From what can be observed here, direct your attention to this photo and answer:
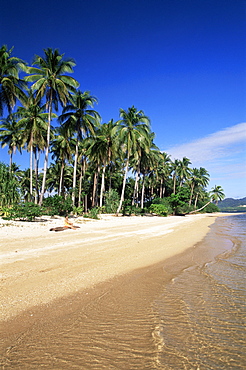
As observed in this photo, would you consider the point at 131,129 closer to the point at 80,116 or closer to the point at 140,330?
the point at 80,116

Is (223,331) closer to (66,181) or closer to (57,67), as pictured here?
(57,67)

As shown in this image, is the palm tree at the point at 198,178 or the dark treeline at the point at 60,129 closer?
the dark treeline at the point at 60,129

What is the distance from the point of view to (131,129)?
26453mm

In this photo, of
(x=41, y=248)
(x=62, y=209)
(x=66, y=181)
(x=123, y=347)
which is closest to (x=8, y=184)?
(x=62, y=209)

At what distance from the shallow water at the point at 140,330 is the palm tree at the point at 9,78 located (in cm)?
1970

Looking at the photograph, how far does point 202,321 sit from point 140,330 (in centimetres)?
87

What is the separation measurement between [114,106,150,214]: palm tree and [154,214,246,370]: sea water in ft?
69.8

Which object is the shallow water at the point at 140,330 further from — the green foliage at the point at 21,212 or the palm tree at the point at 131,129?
the palm tree at the point at 131,129

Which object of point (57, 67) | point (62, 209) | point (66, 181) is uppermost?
point (57, 67)

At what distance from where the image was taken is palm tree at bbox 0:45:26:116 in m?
18.3

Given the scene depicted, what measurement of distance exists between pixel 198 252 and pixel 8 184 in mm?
11953

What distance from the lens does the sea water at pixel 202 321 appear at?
2.17 meters

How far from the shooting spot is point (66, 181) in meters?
45.9

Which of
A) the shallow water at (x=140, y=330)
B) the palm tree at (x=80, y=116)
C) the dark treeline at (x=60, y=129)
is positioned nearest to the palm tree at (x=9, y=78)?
the dark treeline at (x=60, y=129)
